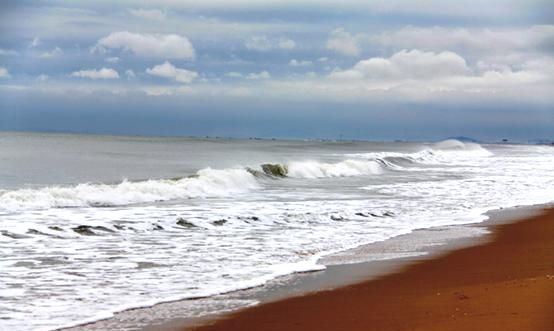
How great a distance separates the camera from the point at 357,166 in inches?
1474

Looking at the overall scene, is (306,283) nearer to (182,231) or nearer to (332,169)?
(182,231)

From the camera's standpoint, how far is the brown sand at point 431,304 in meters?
5.75

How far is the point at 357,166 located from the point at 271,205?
20.5m

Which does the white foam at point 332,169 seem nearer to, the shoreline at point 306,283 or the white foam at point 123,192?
the white foam at point 123,192

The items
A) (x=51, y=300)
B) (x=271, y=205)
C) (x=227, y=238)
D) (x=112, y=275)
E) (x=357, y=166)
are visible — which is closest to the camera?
(x=51, y=300)

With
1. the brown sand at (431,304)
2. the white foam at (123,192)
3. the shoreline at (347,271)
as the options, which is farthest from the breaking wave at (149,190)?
the brown sand at (431,304)

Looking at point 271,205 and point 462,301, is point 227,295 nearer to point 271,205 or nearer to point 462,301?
point 462,301

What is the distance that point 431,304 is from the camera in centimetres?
659

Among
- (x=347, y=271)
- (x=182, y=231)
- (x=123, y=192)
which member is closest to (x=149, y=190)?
(x=123, y=192)

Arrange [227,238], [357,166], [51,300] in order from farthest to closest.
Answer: [357,166] < [227,238] < [51,300]

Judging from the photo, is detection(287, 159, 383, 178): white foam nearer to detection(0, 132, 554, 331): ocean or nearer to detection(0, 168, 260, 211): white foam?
detection(0, 132, 554, 331): ocean

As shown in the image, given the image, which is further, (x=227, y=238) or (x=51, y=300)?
(x=227, y=238)

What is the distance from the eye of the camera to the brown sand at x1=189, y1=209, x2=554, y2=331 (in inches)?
226

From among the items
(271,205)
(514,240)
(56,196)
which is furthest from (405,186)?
(514,240)
